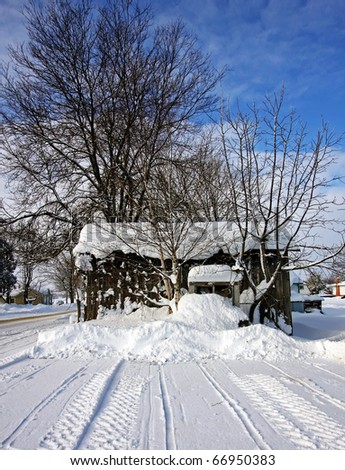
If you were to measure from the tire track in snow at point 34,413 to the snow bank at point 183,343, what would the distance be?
5.35ft

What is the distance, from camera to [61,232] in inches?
510

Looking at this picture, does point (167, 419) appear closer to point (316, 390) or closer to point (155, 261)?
point (316, 390)

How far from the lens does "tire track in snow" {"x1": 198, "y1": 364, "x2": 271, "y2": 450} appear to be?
283 cm

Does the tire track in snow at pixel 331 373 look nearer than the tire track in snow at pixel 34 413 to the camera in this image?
No

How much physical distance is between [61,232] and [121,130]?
4521 millimetres

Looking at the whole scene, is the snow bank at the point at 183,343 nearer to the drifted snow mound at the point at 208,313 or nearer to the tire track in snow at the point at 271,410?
the drifted snow mound at the point at 208,313

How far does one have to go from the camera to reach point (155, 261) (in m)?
10.2

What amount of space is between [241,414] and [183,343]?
10.6 feet

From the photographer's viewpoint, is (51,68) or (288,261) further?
(51,68)

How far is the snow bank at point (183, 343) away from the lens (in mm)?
6328

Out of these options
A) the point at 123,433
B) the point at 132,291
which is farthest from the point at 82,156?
the point at 123,433

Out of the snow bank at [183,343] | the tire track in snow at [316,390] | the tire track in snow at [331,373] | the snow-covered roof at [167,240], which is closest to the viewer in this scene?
the tire track in snow at [316,390]

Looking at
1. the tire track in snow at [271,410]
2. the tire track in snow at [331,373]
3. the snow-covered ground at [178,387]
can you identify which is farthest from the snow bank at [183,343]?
the tire track in snow at [271,410]

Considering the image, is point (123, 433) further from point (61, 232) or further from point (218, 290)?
point (61, 232)
